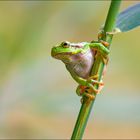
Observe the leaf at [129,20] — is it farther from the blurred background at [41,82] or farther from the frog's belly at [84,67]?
the blurred background at [41,82]

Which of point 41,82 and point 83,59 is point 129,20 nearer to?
point 83,59

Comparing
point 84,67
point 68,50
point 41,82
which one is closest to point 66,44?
point 68,50

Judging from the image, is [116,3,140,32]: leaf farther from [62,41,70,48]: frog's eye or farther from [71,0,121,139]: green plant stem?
[62,41,70,48]: frog's eye

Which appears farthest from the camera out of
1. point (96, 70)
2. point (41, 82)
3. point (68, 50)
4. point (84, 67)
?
point (41, 82)

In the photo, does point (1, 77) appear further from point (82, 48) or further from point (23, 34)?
point (82, 48)

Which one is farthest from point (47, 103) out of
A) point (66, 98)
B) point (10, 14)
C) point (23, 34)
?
point (10, 14)

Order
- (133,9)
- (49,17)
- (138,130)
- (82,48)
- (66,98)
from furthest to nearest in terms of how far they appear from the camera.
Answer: (138,130)
(49,17)
(66,98)
(82,48)
(133,9)
